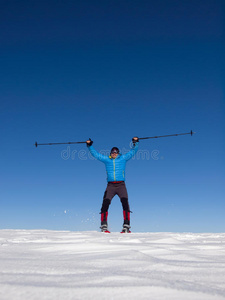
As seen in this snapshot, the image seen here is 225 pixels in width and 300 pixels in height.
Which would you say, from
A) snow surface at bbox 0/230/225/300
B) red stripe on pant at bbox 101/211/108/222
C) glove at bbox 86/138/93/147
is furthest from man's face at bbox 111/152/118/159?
snow surface at bbox 0/230/225/300

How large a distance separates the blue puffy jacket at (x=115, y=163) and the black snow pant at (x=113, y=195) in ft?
0.65

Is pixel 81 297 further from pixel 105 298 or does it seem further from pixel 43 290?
pixel 43 290

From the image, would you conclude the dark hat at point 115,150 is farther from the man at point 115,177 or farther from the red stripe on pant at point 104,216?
the red stripe on pant at point 104,216

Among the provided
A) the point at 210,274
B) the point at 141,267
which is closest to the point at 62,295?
the point at 141,267

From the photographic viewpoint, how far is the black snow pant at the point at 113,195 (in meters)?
A: 7.98

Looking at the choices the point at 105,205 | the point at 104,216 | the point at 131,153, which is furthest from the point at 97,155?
the point at 104,216

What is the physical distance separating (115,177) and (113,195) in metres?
0.52

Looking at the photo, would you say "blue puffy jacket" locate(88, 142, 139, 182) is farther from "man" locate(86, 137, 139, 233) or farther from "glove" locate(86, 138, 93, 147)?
"glove" locate(86, 138, 93, 147)

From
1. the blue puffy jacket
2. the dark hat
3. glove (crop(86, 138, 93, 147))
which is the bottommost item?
the blue puffy jacket

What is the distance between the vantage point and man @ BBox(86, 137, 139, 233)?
7965 millimetres

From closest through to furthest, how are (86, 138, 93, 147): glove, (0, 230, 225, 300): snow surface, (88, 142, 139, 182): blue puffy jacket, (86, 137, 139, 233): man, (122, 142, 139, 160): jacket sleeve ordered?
(0, 230, 225, 300): snow surface < (86, 137, 139, 233): man < (88, 142, 139, 182): blue puffy jacket < (122, 142, 139, 160): jacket sleeve < (86, 138, 93, 147): glove

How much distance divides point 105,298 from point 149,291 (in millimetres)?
244

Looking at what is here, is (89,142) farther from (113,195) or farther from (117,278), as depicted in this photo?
(117,278)

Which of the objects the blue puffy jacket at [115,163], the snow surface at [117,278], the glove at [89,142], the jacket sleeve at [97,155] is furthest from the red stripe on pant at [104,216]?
the snow surface at [117,278]
